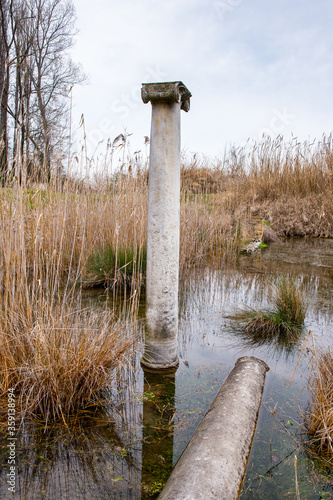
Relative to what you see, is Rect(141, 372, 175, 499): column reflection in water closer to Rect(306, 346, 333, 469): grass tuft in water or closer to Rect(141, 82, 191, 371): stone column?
Rect(141, 82, 191, 371): stone column

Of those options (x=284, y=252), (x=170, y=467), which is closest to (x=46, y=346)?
(x=170, y=467)

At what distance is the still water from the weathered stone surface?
0.13 meters

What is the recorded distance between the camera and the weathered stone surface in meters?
1.20

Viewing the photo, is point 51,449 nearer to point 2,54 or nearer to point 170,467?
point 170,467

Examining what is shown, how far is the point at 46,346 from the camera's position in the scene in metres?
1.77

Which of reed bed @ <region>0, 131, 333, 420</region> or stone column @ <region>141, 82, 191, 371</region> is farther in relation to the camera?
stone column @ <region>141, 82, 191, 371</region>

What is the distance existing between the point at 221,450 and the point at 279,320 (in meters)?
1.88

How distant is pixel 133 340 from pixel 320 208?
866cm

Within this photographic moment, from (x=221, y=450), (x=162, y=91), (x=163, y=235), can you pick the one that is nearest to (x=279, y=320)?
(x=163, y=235)

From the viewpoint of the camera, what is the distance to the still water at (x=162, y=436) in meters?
1.40

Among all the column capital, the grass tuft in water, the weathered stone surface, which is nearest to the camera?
the weathered stone surface

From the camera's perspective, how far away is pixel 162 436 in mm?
1708

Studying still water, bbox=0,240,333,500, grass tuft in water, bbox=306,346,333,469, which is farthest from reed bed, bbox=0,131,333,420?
grass tuft in water, bbox=306,346,333,469

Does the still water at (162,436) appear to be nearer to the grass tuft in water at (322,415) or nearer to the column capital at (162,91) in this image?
the grass tuft in water at (322,415)
